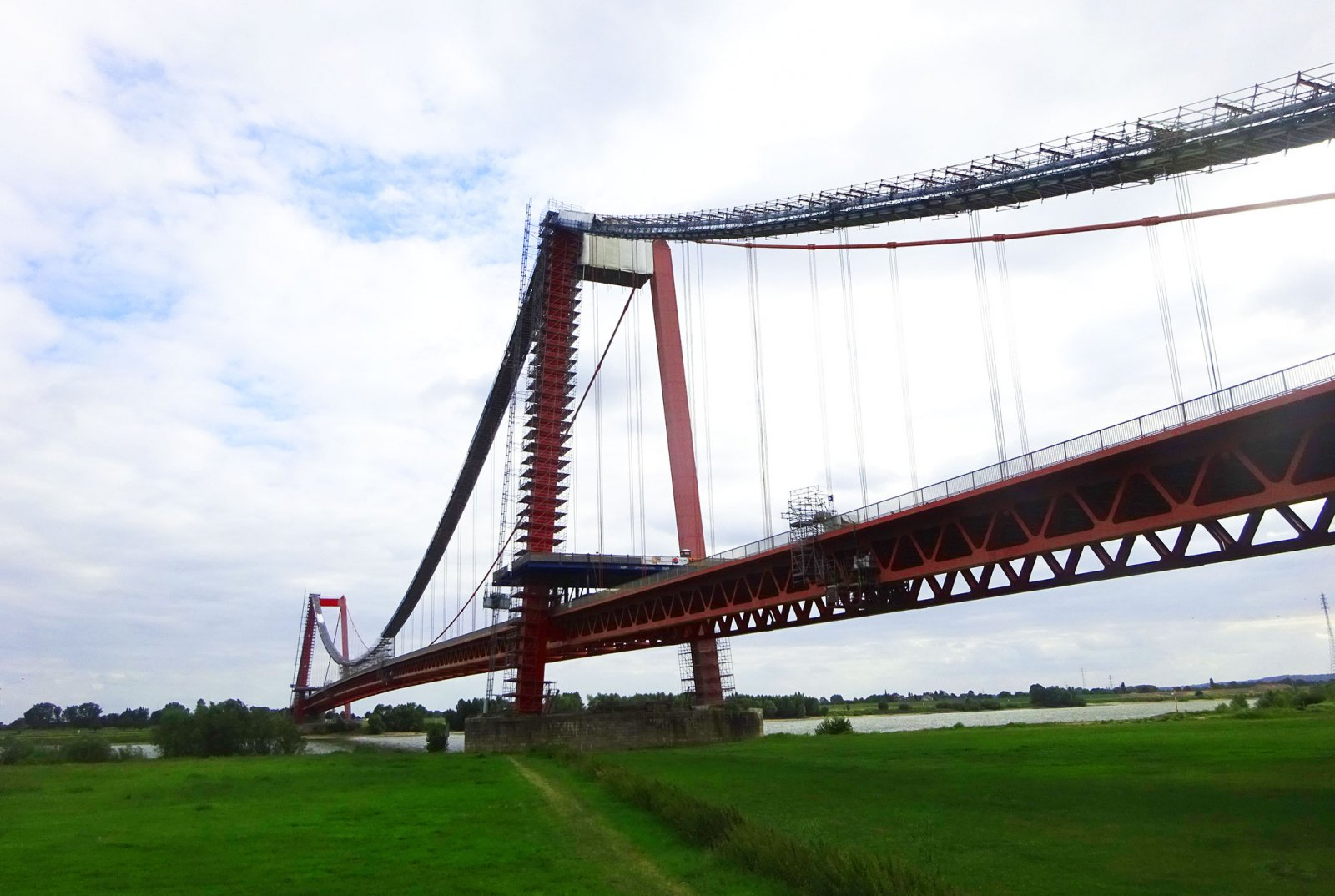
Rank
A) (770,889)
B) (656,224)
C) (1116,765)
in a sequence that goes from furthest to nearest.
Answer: (656,224), (1116,765), (770,889)

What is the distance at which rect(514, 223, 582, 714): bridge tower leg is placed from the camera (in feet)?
247

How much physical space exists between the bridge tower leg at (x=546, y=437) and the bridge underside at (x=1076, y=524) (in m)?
28.0

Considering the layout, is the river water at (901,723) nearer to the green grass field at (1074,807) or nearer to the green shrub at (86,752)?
the green shrub at (86,752)

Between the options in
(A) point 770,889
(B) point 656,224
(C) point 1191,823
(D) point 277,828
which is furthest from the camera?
(B) point 656,224

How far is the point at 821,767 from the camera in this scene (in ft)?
129

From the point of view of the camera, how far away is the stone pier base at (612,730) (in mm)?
66188

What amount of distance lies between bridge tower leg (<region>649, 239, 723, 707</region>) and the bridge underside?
16.4 metres

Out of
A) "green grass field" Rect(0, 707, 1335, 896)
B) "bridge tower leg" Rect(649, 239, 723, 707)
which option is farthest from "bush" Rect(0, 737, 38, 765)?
"bridge tower leg" Rect(649, 239, 723, 707)

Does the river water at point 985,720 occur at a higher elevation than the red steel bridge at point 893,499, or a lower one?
lower

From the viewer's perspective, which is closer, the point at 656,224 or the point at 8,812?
the point at 8,812

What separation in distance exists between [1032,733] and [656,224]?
49.5 m

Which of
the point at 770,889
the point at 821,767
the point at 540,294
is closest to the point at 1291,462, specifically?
the point at 770,889

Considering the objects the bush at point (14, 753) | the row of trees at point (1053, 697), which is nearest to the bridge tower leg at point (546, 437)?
the bush at point (14, 753)

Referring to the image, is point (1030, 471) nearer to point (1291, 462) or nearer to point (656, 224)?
point (1291, 462)
